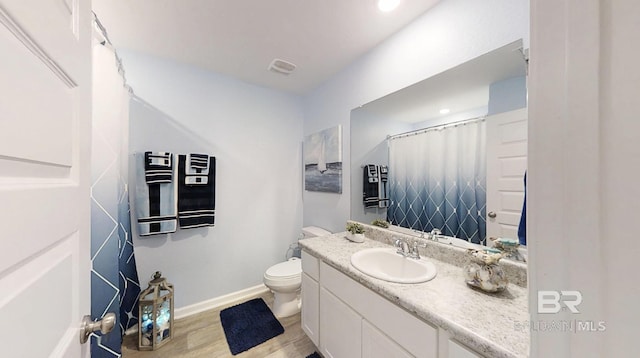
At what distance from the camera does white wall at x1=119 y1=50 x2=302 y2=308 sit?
1.86 metres

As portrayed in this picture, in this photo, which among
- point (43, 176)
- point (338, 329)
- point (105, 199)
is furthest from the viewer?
point (338, 329)

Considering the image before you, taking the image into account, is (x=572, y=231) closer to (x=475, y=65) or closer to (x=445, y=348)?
(x=445, y=348)

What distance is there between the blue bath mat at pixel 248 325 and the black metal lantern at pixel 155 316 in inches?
16.8

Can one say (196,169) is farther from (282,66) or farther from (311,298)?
(311,298)

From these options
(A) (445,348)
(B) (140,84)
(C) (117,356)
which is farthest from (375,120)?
(C) (117,356)

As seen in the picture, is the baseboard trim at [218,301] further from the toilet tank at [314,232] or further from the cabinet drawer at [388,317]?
the cabinet drawer at [388,317]

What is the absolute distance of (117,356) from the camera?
1112 mm

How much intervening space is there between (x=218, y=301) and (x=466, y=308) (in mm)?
2164

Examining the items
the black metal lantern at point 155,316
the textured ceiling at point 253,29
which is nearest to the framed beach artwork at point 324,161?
the textured ceiling at point 253,29

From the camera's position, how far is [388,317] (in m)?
0.98

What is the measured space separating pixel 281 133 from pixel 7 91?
229 cm

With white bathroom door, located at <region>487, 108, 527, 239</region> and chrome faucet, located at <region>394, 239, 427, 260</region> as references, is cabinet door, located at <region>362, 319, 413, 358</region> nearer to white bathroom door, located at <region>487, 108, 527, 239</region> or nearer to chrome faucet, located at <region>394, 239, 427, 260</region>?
chrome faucet, located at <region>394, 239, 427, 260</region>

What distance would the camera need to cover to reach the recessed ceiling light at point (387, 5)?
1282 mm

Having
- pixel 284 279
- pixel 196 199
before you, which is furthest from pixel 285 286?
Answer: pixel 196 199
